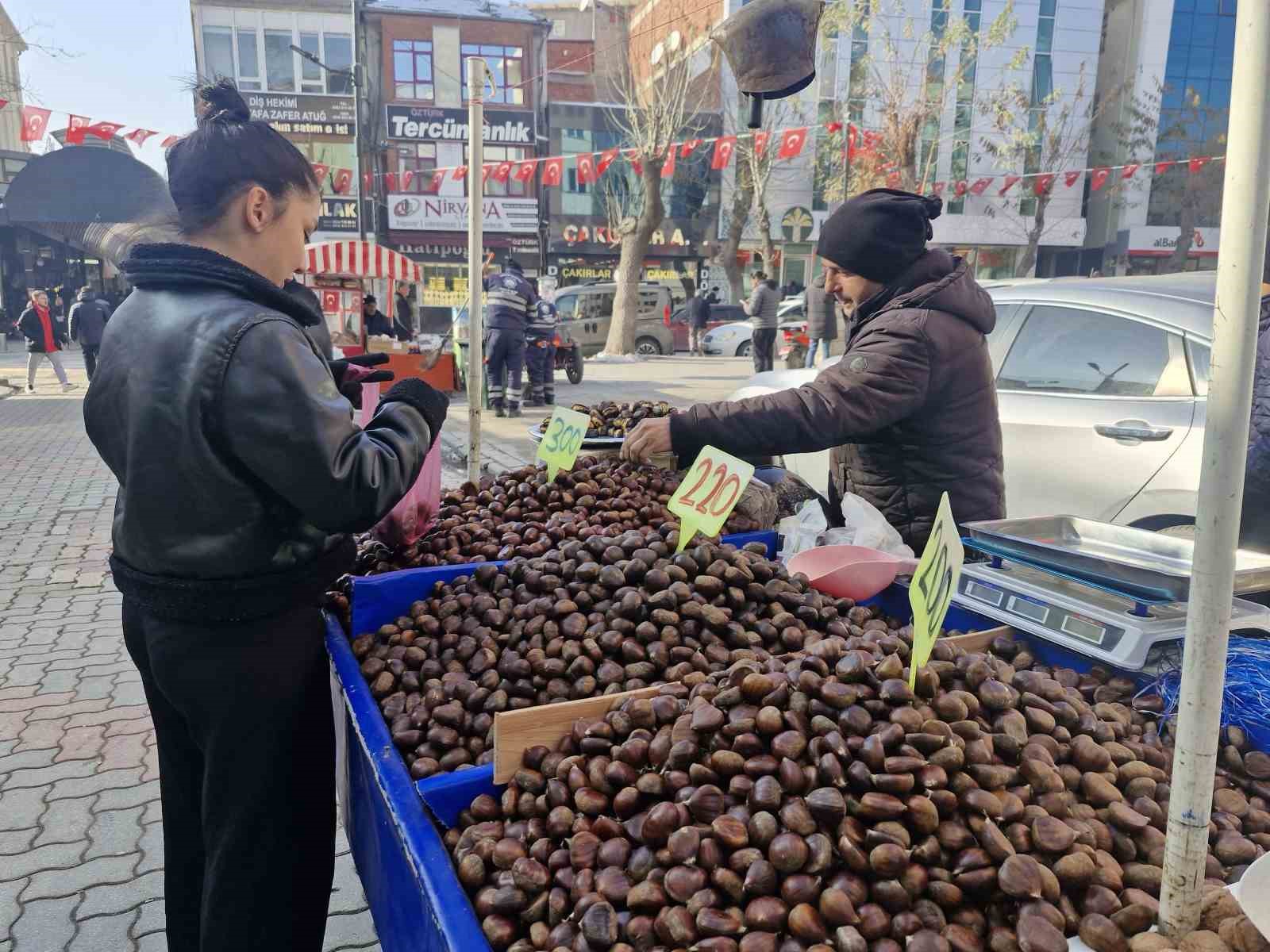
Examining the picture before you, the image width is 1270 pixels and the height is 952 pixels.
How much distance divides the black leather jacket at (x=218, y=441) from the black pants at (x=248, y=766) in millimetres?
84

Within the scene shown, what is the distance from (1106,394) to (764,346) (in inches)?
461

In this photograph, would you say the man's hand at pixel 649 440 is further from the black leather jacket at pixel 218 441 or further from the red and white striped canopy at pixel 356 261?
the red and white striped canopy at pixel 356 261

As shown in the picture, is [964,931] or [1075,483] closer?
[964,931]

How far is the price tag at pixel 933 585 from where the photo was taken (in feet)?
4.73

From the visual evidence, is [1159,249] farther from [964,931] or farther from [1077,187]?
[964,931]

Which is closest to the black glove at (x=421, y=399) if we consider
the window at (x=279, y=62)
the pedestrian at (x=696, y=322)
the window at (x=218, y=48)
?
the pedestrian at (x=696, y=322)

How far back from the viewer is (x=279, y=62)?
3144cm

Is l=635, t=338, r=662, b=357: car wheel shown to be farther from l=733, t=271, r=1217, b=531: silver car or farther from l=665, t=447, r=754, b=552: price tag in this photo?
l=665, t=447, r=754, b=552: price tag

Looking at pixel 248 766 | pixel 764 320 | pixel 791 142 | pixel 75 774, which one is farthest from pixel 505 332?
pixel 248 766

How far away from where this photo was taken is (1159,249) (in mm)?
35438

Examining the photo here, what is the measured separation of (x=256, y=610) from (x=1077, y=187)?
136ft

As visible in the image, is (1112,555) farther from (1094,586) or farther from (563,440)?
(563,440)

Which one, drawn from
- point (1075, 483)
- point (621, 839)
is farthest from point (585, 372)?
point (621, 839)

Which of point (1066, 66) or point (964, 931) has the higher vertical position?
point (1066, 66)
